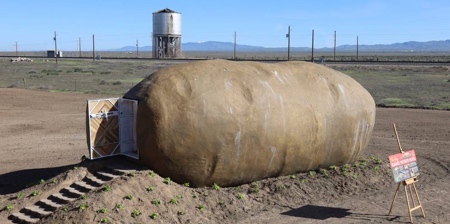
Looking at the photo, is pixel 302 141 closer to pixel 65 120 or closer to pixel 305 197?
pixel 305 197

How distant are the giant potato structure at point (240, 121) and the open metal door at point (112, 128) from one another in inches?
19.4

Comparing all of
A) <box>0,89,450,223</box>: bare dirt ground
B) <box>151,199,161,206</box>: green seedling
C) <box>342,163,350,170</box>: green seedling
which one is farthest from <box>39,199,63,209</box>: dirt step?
<box>342,163,350,170</box>: green seedling

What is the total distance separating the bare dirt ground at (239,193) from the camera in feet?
41.7

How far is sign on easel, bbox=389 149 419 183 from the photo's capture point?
13359mm

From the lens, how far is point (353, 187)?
1614 cm

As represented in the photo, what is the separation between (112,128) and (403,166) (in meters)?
7.83

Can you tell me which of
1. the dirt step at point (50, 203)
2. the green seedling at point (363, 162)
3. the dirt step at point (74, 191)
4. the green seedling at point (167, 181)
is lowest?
the dirt step at point (50, 203)

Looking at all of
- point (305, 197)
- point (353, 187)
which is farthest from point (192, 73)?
point (353, 187)

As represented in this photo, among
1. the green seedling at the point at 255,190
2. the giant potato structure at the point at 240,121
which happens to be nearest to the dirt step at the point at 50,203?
the giant potato structure at the point at 240,121

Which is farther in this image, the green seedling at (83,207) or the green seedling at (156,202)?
the green seedling at (156,202)

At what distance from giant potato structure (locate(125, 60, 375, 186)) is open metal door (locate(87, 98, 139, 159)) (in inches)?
19.4

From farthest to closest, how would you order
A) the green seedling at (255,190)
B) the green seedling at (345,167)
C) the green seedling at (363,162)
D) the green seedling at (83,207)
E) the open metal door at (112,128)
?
the green seedling at (363,162) → the green seedling at (345,167) → the green seedling at (255,190) → the open metal door at (112,128) → the green seedling at (83,207)

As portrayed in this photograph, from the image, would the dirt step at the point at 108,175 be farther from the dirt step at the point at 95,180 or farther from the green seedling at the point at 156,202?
the green seedling at the point at 156,202

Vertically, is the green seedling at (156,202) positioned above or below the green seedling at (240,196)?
above
